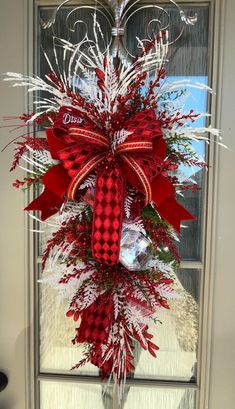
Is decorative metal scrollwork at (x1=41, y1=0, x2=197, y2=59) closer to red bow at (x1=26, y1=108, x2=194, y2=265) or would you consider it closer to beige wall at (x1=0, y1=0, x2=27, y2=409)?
beige wall at (x1=0, y1=0, x2=27, y2=409)

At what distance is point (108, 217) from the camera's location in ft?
2.20

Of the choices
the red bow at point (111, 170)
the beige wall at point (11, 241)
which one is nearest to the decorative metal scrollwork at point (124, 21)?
the beige wall at point (11, 241)

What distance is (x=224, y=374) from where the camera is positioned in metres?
1.06

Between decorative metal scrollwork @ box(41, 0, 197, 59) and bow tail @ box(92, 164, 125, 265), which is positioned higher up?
decorative metal scrollwork @ box(41, 0, 197, 59)

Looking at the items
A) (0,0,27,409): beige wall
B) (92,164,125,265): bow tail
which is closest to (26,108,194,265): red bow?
(92,164,125,265): bow tail

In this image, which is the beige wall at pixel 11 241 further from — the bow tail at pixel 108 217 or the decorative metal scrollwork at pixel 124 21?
the bow tail at pixel 108 217

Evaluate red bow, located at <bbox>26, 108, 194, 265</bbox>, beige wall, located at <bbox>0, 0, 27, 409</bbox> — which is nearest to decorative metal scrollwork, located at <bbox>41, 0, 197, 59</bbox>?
beige wall, located at <bbox>0, 0, 27, 409</bbox>

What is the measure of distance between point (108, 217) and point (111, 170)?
93 mm

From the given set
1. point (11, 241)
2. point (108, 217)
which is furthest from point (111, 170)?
point (11, 241)

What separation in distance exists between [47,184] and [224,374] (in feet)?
2.60

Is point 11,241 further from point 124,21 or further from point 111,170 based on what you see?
point 124,21

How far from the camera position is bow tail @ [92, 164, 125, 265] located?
67cm

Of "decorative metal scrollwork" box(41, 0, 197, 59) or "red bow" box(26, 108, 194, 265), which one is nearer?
"red bow" box(26, 108, 194, 265)

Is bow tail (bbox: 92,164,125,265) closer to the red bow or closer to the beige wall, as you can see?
the red bow
